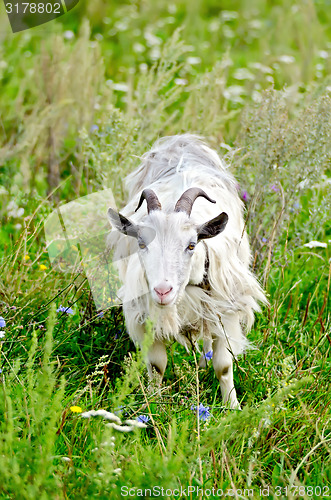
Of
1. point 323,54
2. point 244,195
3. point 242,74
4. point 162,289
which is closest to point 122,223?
point 162,289

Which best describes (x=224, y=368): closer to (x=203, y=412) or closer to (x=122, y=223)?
(x=203, y=412)

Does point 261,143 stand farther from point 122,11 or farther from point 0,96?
point 122,11

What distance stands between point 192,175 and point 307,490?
175 centimetres

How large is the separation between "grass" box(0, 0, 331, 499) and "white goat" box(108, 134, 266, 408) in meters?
0.19

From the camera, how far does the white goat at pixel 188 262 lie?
2693 mm

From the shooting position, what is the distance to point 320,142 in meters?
3.83

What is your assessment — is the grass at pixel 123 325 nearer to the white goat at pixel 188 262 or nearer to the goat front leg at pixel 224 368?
the goat front leg at pixel 224 368

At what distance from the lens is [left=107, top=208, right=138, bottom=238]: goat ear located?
9.30 feet

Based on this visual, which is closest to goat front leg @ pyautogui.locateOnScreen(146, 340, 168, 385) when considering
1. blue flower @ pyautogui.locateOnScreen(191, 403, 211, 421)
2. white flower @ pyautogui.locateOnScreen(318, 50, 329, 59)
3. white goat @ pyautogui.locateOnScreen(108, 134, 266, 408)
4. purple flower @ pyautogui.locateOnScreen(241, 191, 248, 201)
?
white goat @ pyautogui.locateOnScreen(108, 134, 266, 408)

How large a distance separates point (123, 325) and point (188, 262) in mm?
959

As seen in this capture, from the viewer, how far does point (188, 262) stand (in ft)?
8.96

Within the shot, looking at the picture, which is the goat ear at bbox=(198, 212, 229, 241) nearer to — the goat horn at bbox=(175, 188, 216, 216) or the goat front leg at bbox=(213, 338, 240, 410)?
the goat horn at bbox=(175, 188, 216, 216)

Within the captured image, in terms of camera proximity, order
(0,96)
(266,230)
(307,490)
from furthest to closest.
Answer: (0,96), (266,230), (307,490)

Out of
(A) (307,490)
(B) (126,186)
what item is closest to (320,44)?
(B) (126,186)
